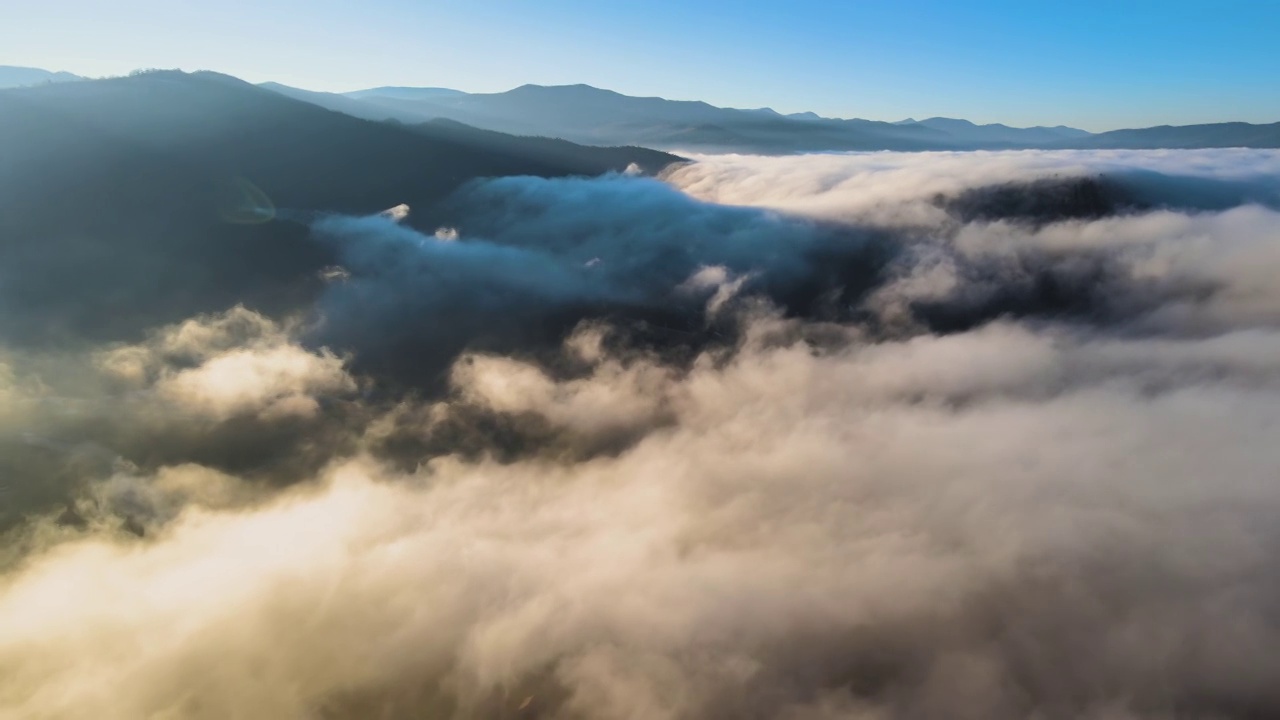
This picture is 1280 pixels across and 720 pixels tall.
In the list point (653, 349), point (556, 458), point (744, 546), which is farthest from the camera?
point (653, 349)

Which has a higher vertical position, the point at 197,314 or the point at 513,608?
the point at 197,314

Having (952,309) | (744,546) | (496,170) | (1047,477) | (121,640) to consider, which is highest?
(496,170)

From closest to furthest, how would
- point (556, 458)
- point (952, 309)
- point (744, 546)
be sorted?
1. point (744, 546)
2. point (556, 458)
3. point (952, 309)

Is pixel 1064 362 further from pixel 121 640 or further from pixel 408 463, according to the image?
pixel 121 640

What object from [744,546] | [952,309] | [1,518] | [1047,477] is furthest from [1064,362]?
[1,518]

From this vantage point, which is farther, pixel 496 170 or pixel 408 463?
pixel 496 170

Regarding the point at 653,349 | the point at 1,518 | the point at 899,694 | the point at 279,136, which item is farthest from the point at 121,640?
the point at 279,136

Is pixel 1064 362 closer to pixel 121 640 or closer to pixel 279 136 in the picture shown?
pixel 121 640
